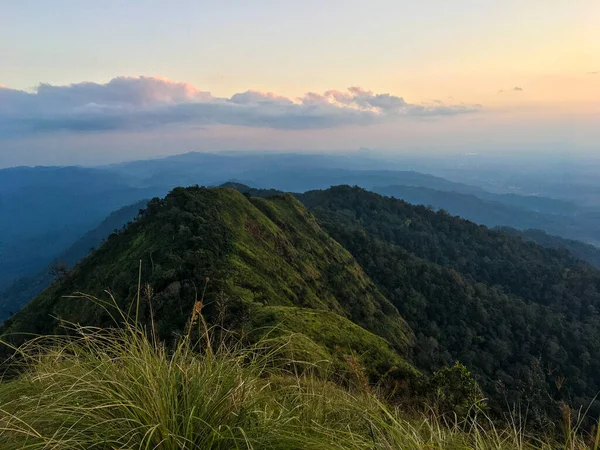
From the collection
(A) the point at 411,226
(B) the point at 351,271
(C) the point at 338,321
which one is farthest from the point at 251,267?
(A) the point at 411,226

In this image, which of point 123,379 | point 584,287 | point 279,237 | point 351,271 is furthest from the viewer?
point 584,287

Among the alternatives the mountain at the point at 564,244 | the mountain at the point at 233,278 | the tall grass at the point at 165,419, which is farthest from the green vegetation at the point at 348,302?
the mountain at the point at 564,244

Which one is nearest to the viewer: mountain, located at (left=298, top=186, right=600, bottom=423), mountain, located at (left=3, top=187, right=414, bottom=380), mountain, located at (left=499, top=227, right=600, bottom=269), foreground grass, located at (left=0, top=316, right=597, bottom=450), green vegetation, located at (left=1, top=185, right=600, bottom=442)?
foreground grass, located at (left=0, top=316, right=597, bottom=450)

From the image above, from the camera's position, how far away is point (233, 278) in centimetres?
2573

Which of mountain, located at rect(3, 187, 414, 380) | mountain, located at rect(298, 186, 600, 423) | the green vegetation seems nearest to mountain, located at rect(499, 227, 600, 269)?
mountain, located at rect(298, 186, 600, 423)

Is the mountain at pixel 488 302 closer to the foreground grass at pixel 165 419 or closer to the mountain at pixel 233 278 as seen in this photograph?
the mountain at pixel 233 278

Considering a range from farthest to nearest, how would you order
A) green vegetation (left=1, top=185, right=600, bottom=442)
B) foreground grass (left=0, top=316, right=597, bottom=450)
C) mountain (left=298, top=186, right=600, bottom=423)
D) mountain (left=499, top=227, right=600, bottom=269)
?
mountain (left=499, top=227, right=600, bottom=269), mountain (left=298, top=186, right=600, bottom=423), green vegetation (left=1, top=185, right=600, bottom=442), foreground grass (left=0, top=316, right=597, bottom=450)

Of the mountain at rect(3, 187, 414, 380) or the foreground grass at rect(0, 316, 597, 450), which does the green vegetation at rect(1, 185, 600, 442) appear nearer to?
the mountain at rect(3, 187, 414, 380)

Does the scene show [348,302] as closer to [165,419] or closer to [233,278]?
[233,278]

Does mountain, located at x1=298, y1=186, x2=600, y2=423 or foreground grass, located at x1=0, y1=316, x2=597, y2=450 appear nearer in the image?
foreground grass, located at x1=0, y1=316, x2=597, y2=450

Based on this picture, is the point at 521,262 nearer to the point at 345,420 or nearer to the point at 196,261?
the point at 196,261

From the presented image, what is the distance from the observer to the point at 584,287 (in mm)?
71375

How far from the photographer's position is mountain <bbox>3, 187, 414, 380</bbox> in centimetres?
2116

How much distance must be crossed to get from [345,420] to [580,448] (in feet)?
6.21
